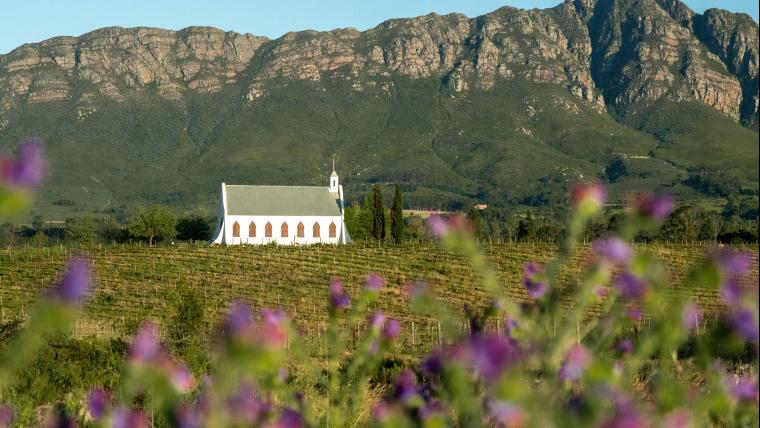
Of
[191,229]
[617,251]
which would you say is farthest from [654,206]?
[191,229]

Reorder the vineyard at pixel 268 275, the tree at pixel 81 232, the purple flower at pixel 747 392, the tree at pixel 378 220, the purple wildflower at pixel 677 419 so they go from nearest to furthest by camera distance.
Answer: the purple wildflower at pixel 677 419 < the purple flower at pixel 747 392 < the vineyard at pixel 268 275 < the tree at pixel 378 220 < the tree at pixel 81 232

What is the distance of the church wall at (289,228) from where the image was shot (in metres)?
72.8

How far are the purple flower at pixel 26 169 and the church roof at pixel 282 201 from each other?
235 ft

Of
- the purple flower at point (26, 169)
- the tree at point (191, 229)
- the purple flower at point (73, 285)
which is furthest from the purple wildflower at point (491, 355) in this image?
the tree at point (191, 229)

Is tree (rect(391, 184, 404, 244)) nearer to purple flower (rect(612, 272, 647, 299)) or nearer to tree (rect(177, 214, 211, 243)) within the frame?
tree (rect(177, 214, 211, 243))

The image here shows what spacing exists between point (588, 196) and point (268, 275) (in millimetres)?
45019

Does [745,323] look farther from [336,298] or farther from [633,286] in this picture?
[336,298]

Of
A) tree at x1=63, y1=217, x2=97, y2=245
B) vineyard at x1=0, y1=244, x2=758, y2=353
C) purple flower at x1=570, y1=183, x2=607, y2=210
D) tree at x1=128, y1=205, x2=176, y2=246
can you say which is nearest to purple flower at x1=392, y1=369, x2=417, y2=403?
purple flower at x1=570, y1=183, x2=607, y2=210

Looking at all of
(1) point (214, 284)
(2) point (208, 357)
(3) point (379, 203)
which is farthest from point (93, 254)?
(2) point (208, 357)

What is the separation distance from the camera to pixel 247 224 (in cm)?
7312

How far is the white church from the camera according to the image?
7275 cm

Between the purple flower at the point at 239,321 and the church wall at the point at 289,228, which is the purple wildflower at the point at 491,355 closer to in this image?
the purple flower at the point at 239,321

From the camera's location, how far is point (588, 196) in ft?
7.19

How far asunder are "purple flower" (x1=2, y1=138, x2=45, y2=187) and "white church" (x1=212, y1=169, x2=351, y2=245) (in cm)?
7100
